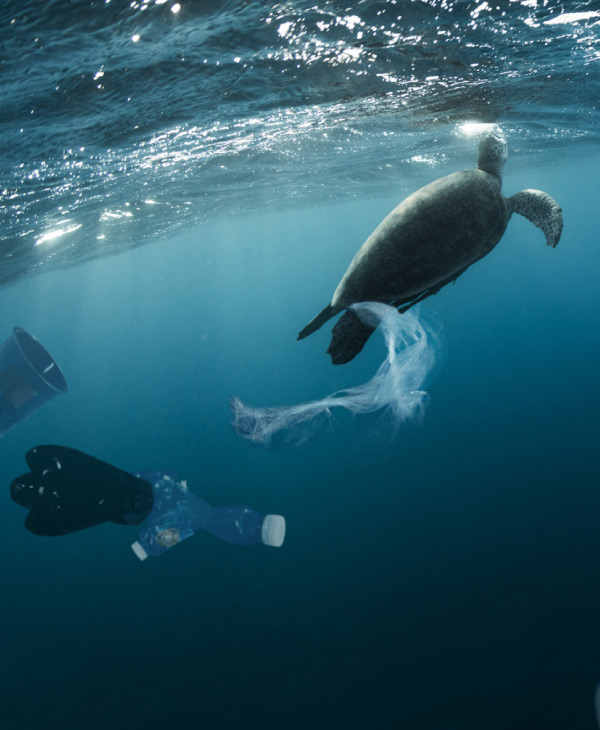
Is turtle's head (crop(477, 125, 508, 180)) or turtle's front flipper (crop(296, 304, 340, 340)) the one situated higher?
turtle's head (crop(477, 125, 508, 180))

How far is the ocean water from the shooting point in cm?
490

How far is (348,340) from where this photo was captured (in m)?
1.30

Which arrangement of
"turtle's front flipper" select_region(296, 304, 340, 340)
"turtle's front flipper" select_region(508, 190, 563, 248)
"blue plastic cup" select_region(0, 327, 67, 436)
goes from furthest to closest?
"blue plastic cup" select_region(0, 327, 67, 436) < "turtle's front flipper" select_region(508, 190, 563, 248) < "turtle's front flipper" select_region(296, 304, 340, 340)

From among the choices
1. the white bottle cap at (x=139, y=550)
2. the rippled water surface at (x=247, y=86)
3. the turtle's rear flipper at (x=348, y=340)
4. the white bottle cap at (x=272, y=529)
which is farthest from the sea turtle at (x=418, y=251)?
the white bottle cap at (x=139, y=550)

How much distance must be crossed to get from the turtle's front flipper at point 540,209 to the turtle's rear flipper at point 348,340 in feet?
3.59

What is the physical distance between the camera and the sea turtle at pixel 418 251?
1.34 m

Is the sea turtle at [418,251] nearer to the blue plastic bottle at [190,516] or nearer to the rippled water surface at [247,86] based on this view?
the rippled water surface at [247,86]

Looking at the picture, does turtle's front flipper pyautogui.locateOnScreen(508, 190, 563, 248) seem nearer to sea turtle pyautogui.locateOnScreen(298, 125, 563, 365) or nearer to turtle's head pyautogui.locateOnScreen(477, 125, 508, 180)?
turtle's head pyautogui.locateOnScreen(477, 125, 508, 180)

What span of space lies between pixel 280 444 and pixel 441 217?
7.45ft

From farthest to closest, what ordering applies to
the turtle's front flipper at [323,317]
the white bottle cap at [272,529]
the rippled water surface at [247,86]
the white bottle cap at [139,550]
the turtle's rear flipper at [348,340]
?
the white bottle cap at [272,529] → the white bottle cap at [139,550] → the rippled water surface at [247,86] → the turtle's front flipper at [323,317] → the turtle's rear flipper at [348,340]

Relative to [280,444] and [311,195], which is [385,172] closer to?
[311,195]

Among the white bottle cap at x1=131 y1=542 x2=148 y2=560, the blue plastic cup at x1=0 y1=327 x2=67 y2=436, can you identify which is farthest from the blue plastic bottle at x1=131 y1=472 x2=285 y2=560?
the blue plastic cup at x1=0 y1=327 x2=67 y2=436

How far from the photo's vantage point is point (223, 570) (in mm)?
10750

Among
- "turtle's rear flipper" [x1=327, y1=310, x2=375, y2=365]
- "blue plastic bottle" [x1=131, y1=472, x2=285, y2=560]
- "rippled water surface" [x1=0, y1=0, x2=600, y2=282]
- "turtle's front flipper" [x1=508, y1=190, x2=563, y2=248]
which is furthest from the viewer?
"blue plastic bottle" [x1=131, y1=472, x2=285, y2=560]
